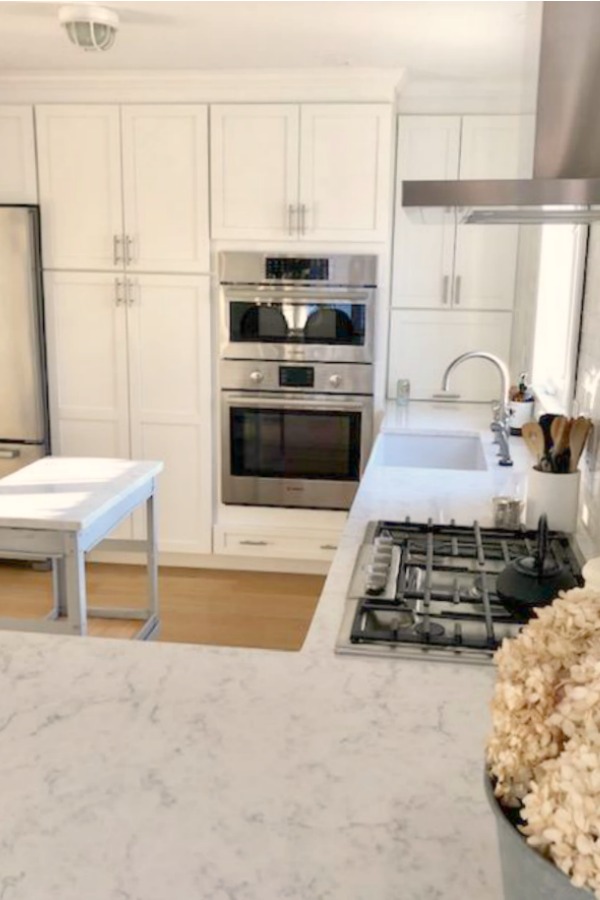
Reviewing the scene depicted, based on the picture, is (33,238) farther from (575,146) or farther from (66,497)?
(575,146)

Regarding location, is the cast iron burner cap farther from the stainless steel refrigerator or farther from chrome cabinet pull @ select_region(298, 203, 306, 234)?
the stainless steel refrigerator

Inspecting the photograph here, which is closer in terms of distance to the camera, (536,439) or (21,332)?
(536,439)

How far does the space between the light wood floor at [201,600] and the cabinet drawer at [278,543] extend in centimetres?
12

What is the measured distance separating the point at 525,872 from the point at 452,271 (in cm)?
371

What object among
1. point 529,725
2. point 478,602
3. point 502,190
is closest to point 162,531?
point 478,602

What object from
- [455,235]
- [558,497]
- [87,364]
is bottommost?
[558,497]

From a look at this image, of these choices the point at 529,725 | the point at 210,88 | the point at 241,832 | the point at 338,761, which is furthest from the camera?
the point at 210,88

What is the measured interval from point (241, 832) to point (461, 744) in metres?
0.33

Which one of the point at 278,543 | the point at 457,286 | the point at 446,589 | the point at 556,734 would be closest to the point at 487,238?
the point at 457,286

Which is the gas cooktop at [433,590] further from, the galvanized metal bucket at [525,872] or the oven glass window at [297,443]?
the oven glass window at [297,443]

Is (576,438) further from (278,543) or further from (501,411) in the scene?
(278,543)

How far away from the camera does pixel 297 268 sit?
152 inches

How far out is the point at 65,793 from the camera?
0.99 m

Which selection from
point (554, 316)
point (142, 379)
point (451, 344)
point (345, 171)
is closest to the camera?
point (554, 316)
